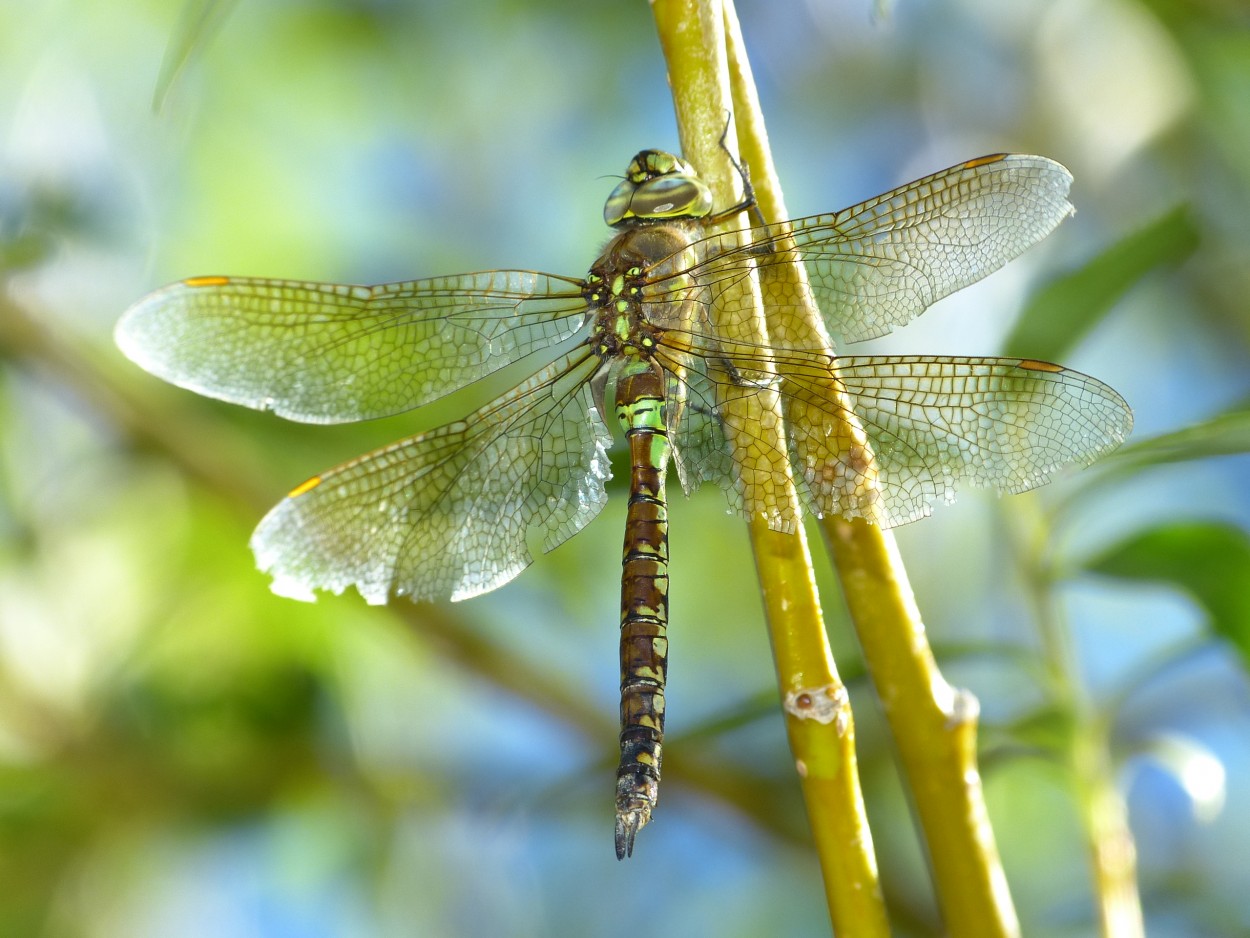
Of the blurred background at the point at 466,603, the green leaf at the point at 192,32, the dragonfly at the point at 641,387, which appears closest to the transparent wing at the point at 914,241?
the dragonfly at the point at 641,387

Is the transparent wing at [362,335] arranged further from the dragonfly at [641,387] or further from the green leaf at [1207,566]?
the green leaf at [1207,566]

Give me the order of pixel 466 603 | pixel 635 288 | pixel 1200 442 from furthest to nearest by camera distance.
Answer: pixel 466 603, pixel 635 288, pixel 1200 442

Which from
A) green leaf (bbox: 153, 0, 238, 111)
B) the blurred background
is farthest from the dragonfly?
the blurred background

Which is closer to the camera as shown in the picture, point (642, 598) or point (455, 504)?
point (642, 598)

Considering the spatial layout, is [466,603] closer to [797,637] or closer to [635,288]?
[635,288]

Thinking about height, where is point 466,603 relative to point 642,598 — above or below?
above

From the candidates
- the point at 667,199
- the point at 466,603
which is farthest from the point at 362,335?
the point at 466,603
